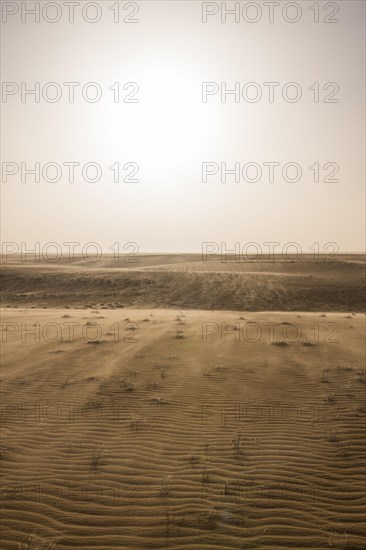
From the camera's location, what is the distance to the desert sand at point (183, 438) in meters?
4.64

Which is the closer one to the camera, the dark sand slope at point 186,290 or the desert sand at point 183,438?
the desert sand at point 183,438

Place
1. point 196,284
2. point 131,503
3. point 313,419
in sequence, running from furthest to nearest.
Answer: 1. point 196,284
2. point 313,419
3. point 131,503

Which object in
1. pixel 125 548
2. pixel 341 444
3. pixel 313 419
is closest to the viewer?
pixel 125 548

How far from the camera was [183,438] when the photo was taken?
680 cm

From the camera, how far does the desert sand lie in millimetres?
4637

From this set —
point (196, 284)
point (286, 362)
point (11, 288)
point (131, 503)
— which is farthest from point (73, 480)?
point (11, 288)

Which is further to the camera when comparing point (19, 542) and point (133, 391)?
point (133, 391)

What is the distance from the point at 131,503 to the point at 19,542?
1362 mm

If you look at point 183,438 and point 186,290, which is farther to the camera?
point 186,290

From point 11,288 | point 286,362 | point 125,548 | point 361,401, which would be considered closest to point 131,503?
point 125,548

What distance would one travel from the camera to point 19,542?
14.4 feet

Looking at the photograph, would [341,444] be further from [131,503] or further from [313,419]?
[131,503]

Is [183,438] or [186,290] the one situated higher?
[186,290]

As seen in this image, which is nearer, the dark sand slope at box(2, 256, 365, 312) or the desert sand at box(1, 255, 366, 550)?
the desert sand at box(1, 255, 366, 550)
